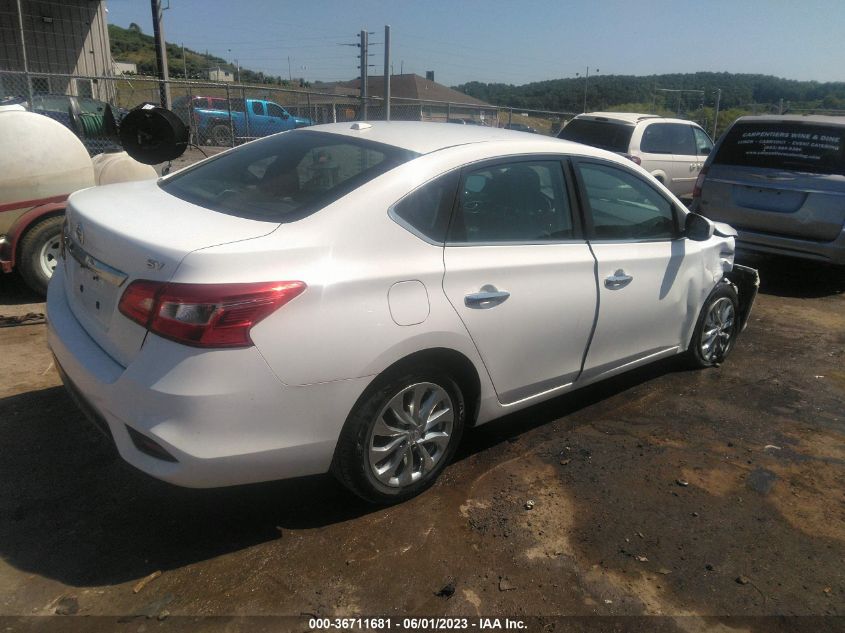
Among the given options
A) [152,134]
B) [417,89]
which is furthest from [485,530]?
[417,89]

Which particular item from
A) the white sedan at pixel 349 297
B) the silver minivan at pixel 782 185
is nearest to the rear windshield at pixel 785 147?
the silver minivan at pixel 782 185

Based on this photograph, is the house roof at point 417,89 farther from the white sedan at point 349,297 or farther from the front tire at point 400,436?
the front tire at point 400,436

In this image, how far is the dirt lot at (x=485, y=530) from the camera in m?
2.56

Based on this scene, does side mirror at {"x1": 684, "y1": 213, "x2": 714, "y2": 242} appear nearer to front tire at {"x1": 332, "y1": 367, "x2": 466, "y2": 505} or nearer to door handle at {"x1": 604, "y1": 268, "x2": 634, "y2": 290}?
door handle at {"x1": 604, "y1": 268, "x2": 634, "y2": 290}

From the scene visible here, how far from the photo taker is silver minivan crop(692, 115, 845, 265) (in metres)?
6.96

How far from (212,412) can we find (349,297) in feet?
2.14

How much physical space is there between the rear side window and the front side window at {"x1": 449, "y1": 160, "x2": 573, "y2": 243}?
54 millimetres

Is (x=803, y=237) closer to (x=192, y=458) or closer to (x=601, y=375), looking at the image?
(x=601, y=375)

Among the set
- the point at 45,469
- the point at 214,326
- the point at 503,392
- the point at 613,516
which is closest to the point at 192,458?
the point at 214,326

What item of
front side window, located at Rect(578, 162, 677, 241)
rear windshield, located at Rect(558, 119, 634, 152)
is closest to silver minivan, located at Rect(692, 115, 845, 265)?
rear windshield, located at Rect(558, 119, 634, 152)

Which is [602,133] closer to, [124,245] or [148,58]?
[124,245]

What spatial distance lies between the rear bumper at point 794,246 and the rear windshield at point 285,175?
18.7 ft

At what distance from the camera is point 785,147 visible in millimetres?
7297

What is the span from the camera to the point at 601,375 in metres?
3.98
